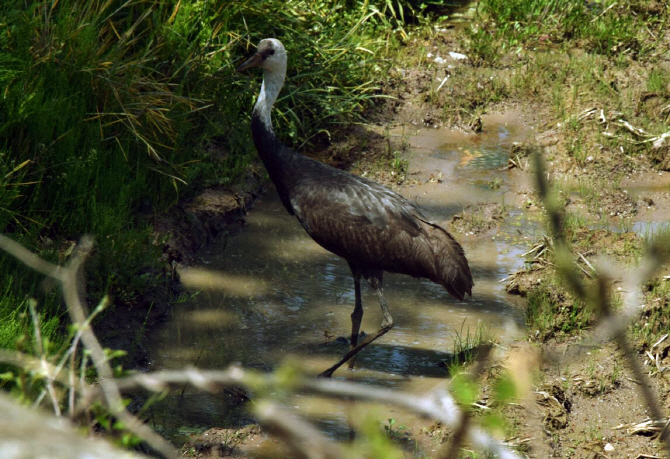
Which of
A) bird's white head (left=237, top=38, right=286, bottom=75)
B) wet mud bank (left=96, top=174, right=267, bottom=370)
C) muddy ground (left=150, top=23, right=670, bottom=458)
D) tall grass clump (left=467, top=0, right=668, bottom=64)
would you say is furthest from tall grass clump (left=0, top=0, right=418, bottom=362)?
tall grass clump (left=467, top=0, right=668, bottom=64)

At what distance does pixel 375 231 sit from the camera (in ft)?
19.3

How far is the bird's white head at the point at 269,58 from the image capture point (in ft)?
22.1

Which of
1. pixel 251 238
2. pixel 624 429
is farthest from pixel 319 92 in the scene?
pixel 624 429

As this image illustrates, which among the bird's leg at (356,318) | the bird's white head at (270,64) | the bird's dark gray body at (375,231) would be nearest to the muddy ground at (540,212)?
the bird's dark gray body at (375,231)

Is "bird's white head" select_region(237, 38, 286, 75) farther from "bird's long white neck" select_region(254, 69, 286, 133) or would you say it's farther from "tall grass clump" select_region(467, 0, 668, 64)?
"tall grass clump" select_region(467, 0, 668, 64)

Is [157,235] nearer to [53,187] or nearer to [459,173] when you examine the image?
[53,187]

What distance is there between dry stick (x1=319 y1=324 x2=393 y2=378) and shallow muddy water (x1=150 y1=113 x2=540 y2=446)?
13 cm

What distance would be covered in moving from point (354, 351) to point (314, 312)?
748 millimetres

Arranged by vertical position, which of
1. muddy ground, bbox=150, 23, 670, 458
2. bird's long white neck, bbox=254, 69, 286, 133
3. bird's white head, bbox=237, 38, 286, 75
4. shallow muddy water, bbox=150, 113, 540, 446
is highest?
bird's white head, bbox=237, 38, 286, 75

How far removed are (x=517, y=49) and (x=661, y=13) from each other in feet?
6.19

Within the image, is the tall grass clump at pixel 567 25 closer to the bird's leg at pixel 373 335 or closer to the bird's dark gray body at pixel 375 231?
the bird's dark gray body at pixel 375 231

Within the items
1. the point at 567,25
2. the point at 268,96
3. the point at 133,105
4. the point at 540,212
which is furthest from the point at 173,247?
the point at 567,25

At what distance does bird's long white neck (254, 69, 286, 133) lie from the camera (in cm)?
649

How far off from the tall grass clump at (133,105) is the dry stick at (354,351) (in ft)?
4.60
